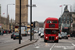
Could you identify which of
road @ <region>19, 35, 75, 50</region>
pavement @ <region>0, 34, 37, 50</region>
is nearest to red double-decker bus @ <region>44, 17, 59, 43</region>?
pavement @ <region>0, 34, 37, 50</region>

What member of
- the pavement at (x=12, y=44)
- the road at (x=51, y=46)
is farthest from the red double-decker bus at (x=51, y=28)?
the road at (x=51, y=46)

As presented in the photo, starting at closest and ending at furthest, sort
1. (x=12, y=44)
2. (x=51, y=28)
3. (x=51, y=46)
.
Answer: (x=51, y=46) → (x=12, y=44) → (x=51, y=28)

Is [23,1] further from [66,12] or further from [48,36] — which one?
Result: [48,36]

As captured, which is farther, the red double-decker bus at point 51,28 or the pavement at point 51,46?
the red double-decker bus at point 51,28

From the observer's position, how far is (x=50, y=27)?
113 ft

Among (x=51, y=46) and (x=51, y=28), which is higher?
(x=51, y=28)

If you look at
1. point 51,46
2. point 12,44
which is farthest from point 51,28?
point 51,46

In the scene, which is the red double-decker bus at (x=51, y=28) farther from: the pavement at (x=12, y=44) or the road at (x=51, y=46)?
the road at (x=51, y=46)

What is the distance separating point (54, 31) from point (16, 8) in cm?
12793

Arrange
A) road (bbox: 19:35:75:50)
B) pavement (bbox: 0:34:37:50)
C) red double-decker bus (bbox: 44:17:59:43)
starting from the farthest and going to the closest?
red double-decker bus (bbox: 44:17:59:43) < road (bbox: 19:35:75:50) < pavement (bbox: 0:34:37:50)

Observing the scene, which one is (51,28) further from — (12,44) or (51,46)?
(51,46)

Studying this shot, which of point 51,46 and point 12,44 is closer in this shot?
point 51,46

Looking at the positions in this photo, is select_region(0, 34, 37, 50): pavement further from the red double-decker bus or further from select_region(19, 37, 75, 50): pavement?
the red double-decker bus

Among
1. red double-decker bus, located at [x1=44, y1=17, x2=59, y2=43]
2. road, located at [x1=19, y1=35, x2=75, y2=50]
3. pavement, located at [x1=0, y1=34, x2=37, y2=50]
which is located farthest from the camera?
red double-decker bus, located at [x1=44, y1=17, x2=59, y2=43]
